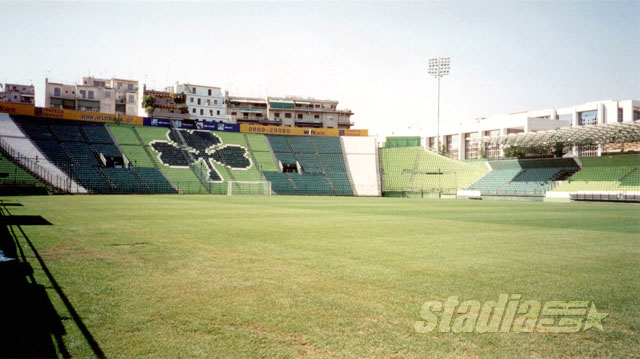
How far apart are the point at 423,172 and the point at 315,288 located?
229ft

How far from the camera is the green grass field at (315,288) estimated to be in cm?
483

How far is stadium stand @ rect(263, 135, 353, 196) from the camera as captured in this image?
68000 mm

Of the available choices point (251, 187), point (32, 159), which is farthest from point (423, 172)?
point (32, 159)

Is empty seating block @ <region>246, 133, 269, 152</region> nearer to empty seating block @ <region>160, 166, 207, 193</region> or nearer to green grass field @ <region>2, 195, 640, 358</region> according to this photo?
empty seating block @ <region>160, 166, 207, 193</region>

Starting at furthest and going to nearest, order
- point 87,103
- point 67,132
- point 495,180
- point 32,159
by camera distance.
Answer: point 87,103 < point 495,180 < point 67,132 < point 32,159

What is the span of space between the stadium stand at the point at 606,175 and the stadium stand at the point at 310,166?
32626mm

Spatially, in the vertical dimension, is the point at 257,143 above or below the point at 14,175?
above

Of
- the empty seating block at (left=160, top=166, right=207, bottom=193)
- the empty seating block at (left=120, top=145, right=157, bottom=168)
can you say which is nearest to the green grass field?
the empty seating block at (left=160, top=166, right=207, bottom=193)

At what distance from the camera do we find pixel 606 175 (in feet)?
189

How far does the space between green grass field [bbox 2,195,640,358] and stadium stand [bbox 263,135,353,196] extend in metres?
52.7

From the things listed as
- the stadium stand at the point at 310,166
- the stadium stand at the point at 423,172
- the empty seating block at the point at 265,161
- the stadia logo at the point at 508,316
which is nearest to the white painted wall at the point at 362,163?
the stadium stand at the point at 310,166

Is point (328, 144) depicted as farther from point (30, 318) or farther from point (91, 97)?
point (30, 318)

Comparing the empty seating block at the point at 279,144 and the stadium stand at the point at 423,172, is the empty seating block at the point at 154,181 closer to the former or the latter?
the empty seating block at the point at 279,144

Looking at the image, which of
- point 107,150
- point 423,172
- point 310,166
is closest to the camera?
point 107,150
